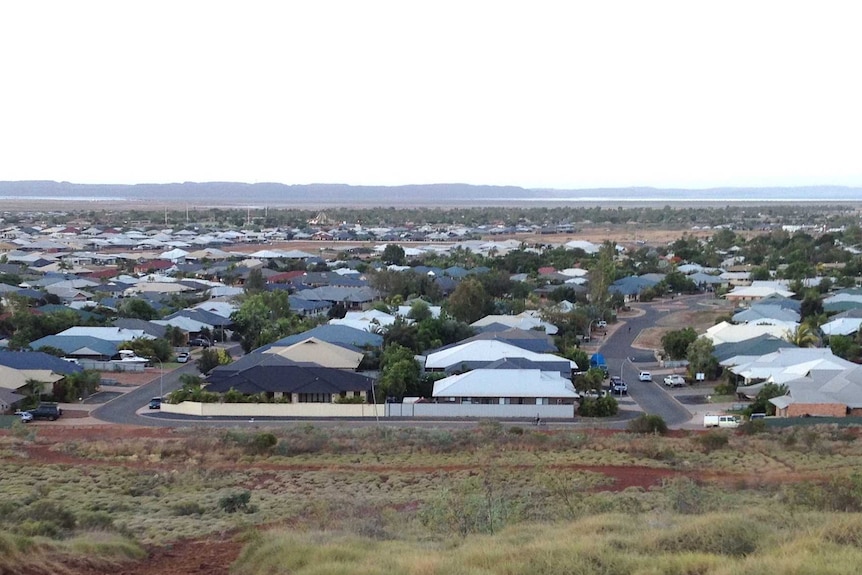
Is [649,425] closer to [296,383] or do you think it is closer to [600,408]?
[600,408]


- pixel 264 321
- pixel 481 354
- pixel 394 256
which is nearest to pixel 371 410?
pixel 481 354

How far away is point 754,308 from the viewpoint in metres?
51.4

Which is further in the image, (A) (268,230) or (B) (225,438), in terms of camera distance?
(A) (268,230)

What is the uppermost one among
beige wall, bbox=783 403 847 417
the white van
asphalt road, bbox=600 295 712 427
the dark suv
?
beige wall, bbox=783 403 847 417

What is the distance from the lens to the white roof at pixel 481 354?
38469 mm

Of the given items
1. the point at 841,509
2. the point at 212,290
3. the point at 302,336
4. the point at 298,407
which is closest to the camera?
the point at 841,509

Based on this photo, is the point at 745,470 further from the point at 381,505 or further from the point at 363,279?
the point at 363,279

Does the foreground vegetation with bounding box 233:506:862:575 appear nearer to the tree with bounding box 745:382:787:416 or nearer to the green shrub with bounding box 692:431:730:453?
the green shrub with bounding box 692:431:730:453

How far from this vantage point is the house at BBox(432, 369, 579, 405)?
33.3 m

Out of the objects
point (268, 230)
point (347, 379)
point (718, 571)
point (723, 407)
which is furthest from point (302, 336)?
point (268, 230)

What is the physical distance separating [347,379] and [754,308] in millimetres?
25341

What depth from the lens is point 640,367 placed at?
41844 millimetres

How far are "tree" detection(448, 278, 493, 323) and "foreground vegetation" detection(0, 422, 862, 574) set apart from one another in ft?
71.6

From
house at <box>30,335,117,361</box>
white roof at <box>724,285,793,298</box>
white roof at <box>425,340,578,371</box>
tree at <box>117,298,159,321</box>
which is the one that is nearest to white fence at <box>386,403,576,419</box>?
white roof at <box>425,340,578,371</box>
